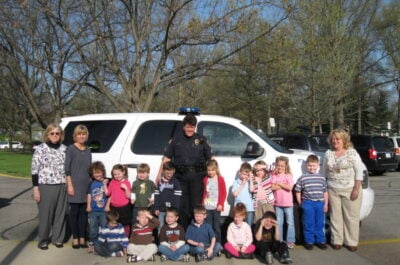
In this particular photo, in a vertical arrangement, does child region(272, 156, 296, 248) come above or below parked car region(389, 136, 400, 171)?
below

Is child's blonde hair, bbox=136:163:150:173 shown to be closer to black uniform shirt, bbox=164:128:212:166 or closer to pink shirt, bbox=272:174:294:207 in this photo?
black uniform shirt, bbox=164:128:212:166

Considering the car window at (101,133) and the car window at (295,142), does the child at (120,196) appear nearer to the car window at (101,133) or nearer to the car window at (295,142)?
the car window at (101,133)

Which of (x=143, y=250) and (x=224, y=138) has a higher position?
(x=224, y=138)

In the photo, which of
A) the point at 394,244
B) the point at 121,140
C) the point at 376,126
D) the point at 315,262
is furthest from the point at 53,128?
the point at 376,126

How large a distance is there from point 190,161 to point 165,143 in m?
0.69

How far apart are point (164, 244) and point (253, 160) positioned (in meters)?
1.74

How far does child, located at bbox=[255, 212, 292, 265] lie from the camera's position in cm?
609

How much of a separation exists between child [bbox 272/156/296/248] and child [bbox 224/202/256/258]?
620mm

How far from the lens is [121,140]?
7.01 metres

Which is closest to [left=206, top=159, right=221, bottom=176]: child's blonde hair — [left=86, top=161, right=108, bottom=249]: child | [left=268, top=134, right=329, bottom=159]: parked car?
[left=86, top=161, right=108, bottom=249]: child

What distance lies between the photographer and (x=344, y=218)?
6.72 m

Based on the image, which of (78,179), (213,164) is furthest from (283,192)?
(78,179)

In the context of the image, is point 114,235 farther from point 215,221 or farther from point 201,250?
point 215,221

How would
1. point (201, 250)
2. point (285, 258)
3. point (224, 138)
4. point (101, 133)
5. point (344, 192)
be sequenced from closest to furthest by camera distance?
point (285, 258) → point (201, 250) → point (344, 192) → point (224, 138) → point (101, 133)
